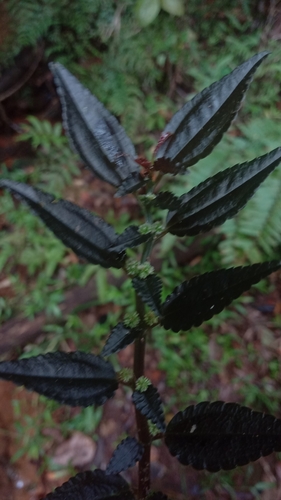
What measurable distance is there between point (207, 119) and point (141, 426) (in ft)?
1.87

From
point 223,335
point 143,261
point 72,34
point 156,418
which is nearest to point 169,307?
point 143,261

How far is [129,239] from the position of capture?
0.57 m

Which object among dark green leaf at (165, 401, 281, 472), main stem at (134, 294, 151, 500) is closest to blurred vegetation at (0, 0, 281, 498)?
main stem at (134, 294, 151, 500)

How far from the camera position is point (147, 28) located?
1976mm

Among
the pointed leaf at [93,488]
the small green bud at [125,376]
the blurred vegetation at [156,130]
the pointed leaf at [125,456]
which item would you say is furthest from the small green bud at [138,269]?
the blurred vegetation at [156,130]

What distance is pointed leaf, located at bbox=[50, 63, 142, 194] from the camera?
60cm

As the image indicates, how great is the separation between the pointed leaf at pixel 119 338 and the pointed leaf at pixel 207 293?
0.05 m

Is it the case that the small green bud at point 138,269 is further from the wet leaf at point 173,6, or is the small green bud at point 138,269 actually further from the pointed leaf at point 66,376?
the wet leaf at point 173,6

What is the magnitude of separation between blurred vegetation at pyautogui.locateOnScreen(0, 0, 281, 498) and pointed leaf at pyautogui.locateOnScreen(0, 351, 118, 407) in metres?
0.90

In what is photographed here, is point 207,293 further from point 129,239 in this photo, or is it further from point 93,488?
point 93,488

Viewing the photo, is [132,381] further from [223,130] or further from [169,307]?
[223,130]

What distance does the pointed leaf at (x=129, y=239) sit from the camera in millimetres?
567

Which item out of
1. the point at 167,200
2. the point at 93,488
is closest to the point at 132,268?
the point at 167,200

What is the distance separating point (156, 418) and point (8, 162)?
6.07ft
